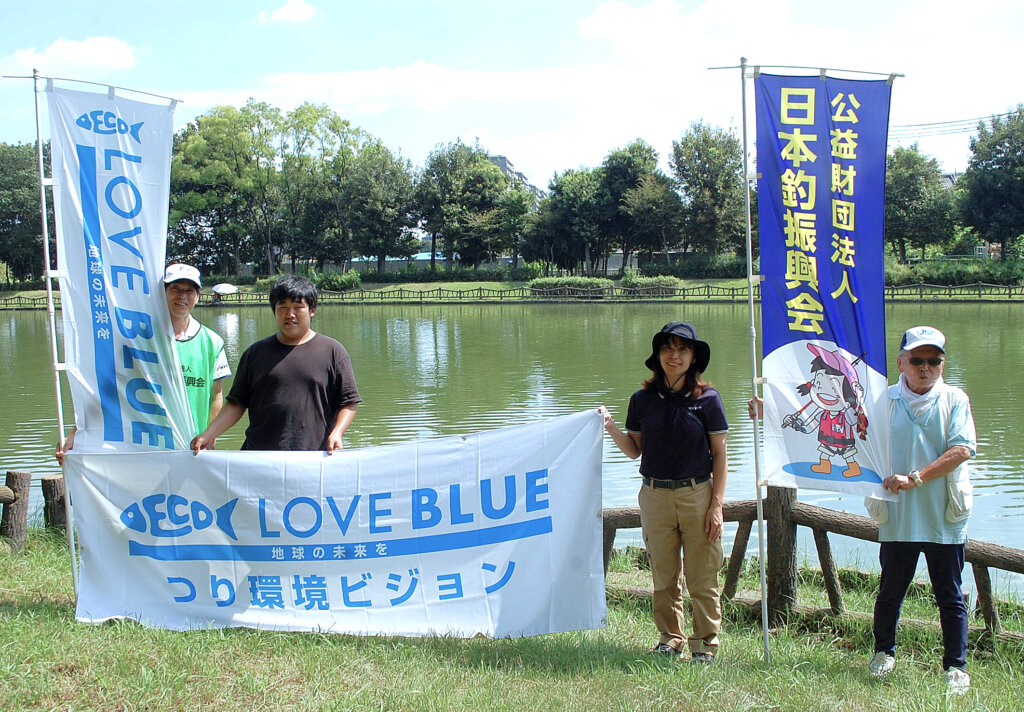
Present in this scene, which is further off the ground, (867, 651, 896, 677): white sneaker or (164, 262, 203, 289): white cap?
(164, 262, 203, 289): white cap

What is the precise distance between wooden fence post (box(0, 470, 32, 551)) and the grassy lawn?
1350mm

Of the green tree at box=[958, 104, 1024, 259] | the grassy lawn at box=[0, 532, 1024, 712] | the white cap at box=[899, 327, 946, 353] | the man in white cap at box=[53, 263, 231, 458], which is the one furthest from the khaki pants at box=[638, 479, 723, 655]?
the green tree at box=[958, 104, 1024, 259]

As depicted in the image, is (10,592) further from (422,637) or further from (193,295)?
(422,637)

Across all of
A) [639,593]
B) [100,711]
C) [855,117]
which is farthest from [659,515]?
[100,711]

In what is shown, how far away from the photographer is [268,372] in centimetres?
405

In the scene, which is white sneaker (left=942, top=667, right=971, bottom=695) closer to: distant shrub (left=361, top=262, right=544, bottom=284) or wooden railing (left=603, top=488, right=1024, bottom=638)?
wooden railing (left=603, top=488, right=1024, bottom=638)

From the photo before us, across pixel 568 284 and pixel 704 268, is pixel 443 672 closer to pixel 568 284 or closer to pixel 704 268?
pixel 568 284

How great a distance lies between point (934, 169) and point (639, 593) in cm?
4858

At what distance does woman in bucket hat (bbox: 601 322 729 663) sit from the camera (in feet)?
11.9

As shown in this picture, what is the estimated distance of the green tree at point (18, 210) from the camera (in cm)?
5522

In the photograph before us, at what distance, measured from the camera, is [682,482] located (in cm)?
366

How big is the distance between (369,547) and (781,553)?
6.87 ft

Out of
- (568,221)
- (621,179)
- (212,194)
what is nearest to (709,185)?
(621,179)

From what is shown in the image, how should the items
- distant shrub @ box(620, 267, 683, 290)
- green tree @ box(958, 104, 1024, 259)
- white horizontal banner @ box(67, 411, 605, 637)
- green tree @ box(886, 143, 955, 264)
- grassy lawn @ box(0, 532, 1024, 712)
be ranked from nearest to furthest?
grassy lawn @ box(0, 532, 1024, 712), white horizontal banner @ box(67, 411, 605, 637), green tree @ box(958, 104, 1024, 259), distant shrub @ box(620, 267, 683, 290), green tree @ box(886, 143, 955, 264)
